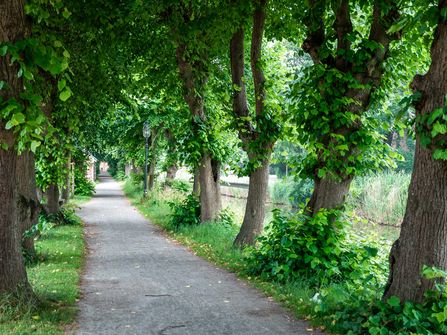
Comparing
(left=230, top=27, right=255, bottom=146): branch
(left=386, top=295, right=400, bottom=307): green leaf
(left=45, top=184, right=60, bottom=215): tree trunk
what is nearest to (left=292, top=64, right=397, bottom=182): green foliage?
(left=386, top=295, right=400, bottom=307): green leaf

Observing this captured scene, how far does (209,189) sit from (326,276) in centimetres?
879

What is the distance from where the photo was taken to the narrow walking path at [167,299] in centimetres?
701

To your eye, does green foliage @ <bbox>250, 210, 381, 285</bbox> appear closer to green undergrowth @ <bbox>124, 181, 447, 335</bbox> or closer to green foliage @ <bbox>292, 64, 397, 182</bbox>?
green undergrowth @ <bbox>124, 181, 447, 335</bbox>

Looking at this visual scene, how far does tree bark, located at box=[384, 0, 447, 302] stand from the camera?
19.9 ft

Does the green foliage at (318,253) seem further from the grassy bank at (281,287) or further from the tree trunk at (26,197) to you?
the tree trunk at (26,197)

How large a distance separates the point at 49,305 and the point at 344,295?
3916 mm

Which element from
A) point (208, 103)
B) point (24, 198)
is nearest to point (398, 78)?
point (24, 198)

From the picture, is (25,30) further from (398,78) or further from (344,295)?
(398,78)

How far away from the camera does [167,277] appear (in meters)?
10.6

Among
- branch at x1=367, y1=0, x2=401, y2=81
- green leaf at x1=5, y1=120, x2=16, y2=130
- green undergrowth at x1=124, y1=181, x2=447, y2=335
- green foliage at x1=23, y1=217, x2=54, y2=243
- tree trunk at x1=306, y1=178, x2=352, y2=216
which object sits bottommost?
green undergrowth at x1=124, y1=181, x2=447, y2=335

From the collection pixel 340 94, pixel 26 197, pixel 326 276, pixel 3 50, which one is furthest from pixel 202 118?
pixel 3 50

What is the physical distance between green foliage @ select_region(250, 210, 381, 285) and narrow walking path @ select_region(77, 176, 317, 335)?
0.78 m

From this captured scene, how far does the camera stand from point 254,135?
44.3 ft

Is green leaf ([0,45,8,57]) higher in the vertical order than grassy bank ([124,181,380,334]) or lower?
higher
